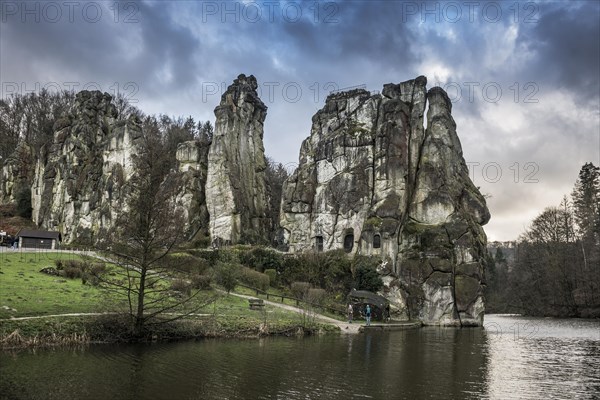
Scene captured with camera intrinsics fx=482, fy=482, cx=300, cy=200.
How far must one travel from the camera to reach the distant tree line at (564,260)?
6844 centimetres

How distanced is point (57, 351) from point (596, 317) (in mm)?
68484

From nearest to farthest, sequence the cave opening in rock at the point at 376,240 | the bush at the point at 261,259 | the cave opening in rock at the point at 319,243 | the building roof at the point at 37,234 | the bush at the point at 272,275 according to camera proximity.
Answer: the bush at the point at 272,275, the cave opening in rock at the point at 376,240, the bush at the point at 261,259, the building roof at the point at 37,234, the cave opening in rock at the point at 319,243

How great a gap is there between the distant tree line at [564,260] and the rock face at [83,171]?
66.3 metres

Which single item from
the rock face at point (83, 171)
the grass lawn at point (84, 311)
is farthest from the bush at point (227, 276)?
the rock face at point (83, 171)

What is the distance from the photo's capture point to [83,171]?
8300 centimetres

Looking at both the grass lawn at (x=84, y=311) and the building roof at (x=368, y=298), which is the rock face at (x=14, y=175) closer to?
the grass lawn at (x=84, y=311)

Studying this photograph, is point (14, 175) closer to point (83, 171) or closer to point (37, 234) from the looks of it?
point (83, 171)

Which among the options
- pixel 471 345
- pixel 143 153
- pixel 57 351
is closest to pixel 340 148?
pixel 471 345

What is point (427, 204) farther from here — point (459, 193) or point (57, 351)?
point (57, 351)

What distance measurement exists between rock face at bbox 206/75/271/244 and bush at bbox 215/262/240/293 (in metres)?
23.6

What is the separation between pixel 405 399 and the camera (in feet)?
51.5

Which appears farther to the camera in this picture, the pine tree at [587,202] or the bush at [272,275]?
the pine tree at [587,202]

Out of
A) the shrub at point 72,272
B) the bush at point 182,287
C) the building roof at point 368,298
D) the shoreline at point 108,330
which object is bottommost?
the shoreline at point 108,330

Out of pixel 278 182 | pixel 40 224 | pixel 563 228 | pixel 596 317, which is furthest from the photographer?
pixel 278 182
